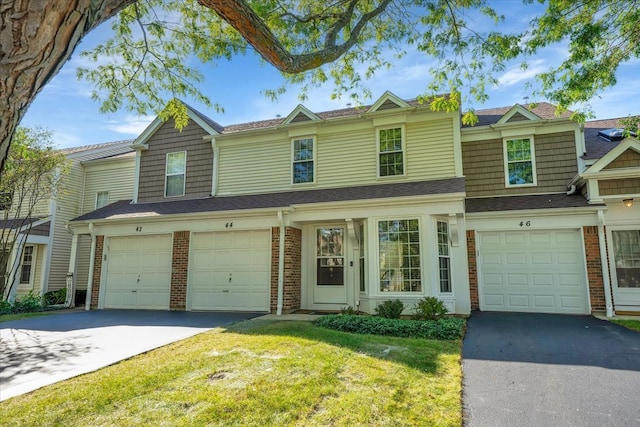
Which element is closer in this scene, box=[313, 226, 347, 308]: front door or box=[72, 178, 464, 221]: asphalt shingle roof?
box=[72, 178, 464, 221]: asphalt shingle roof

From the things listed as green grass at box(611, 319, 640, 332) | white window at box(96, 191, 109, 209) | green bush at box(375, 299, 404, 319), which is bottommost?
green grass at box(611, 319, 640, 332)

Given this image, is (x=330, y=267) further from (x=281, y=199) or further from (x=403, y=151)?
(x=403, y=151)

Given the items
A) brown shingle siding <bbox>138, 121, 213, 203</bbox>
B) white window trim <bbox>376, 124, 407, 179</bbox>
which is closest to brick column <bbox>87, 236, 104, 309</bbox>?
brown shingle siding <bbox>138, 121, 213, 203</bbox>

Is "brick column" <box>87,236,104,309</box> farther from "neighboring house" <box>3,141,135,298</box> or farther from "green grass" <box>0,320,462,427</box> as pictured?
"green grass" <box>0,320,462,427</box>

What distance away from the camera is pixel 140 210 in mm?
12789

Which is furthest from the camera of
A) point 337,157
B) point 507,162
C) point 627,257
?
point 337,157

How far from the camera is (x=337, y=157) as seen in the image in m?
11.9

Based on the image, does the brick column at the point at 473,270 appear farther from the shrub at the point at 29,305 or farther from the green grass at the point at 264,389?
the shrub at the point at 29,305

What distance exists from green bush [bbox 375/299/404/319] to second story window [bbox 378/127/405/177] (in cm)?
394

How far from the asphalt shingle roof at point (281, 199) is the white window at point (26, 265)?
456 cm

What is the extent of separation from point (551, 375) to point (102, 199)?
57.2ft

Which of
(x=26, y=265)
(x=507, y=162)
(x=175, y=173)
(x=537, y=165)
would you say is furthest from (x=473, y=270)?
(x=26, y=265)

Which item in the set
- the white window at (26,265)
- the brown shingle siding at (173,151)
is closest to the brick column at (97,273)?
the brown shingle siding at (173,151)

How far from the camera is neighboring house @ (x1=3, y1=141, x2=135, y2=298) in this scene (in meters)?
15.0
